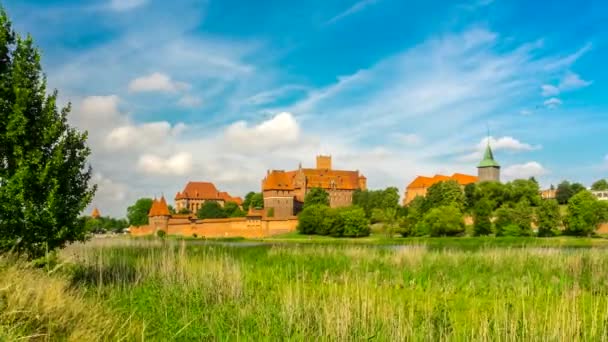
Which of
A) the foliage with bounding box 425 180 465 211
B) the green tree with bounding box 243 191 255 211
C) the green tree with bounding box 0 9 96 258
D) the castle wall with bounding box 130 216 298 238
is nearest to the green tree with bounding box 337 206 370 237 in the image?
the foliage with bounding box 425 180 465 211

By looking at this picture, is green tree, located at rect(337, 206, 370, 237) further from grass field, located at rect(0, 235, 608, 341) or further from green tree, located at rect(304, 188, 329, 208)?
grass field, located at rect(0, 235, 608, 341)

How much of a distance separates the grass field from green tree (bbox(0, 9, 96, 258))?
0.89m

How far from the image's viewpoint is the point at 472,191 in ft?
254

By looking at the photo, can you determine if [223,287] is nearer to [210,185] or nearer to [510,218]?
[510,218]

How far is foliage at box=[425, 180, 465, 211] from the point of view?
229 ft

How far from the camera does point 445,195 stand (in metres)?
70.6

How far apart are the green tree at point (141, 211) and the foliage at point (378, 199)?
38.3m

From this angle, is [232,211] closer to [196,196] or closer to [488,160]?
[196,196]

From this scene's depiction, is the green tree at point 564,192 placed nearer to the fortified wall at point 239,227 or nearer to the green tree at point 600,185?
the green tree at point 600,185

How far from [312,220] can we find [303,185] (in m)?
34.1

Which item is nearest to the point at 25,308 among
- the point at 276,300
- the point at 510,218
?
the point at 276,300

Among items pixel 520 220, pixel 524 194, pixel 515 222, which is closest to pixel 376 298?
pixel 515 222

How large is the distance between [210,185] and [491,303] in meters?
109

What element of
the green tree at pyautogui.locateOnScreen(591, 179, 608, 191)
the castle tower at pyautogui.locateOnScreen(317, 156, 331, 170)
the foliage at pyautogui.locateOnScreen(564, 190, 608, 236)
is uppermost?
the castle tower at pyautogui.locateOnScreen(317, 156, 331, 170)
